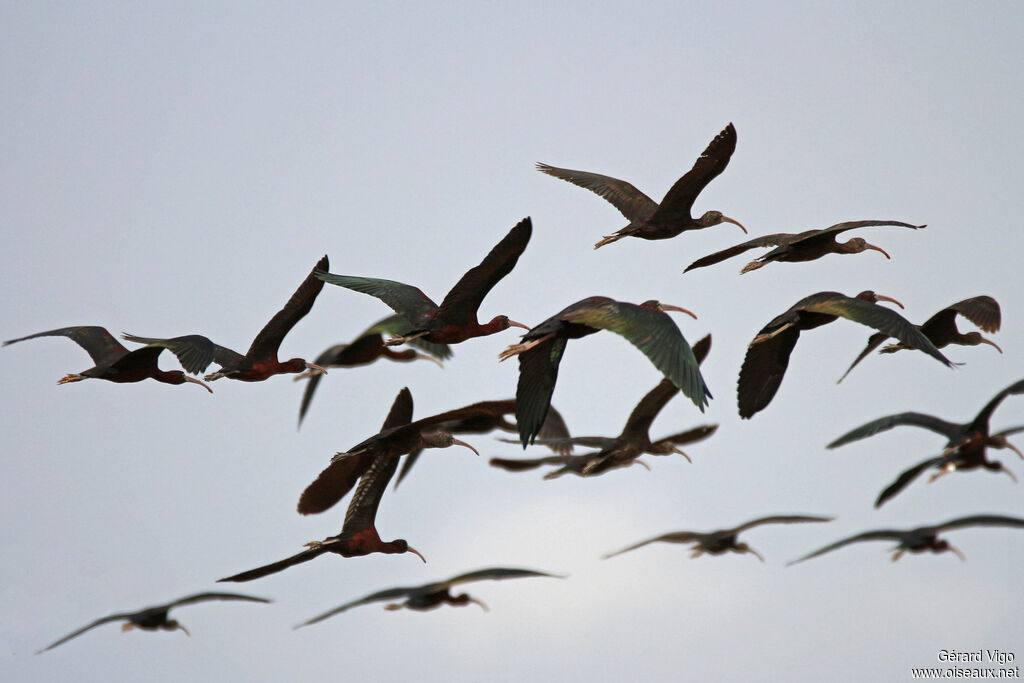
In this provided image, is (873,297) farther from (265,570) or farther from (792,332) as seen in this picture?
(265,570)

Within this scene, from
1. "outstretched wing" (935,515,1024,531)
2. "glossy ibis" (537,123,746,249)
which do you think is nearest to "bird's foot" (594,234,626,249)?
"glossy ibis" (537,123,746,249)

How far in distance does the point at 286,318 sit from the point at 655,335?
659cm

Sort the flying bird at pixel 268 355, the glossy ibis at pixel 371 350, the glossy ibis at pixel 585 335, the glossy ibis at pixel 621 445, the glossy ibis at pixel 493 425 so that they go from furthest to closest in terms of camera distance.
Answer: the glossy ibis at pixel 371 350 → the glossy ibis at pixel 621 445 → the flying bird at pixel 268 355 → the glossy ibis at pixel 493 425 → the glossy ibis at pixel 585 335

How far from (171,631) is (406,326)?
802cm

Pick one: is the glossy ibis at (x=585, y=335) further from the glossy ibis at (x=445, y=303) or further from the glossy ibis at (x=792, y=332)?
the glossy ibis at (x=792, y=332)

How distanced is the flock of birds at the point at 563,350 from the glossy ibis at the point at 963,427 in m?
0.02

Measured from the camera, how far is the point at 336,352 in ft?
88.3

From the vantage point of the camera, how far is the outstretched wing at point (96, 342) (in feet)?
72.4

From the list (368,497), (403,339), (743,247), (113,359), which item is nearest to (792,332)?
(743,247)

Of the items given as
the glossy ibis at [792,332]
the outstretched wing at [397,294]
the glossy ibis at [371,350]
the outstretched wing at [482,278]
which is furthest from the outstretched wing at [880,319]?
the glossy ibis at [371,350]

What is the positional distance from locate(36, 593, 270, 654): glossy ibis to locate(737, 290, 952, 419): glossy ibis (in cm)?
821

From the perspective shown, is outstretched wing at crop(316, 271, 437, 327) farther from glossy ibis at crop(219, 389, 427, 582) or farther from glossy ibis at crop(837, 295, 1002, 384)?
glossy ibis at crop(837, 295, 1002, 384)

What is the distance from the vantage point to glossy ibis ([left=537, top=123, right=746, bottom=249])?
19.5 meters

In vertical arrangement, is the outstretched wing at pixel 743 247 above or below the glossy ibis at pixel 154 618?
above
